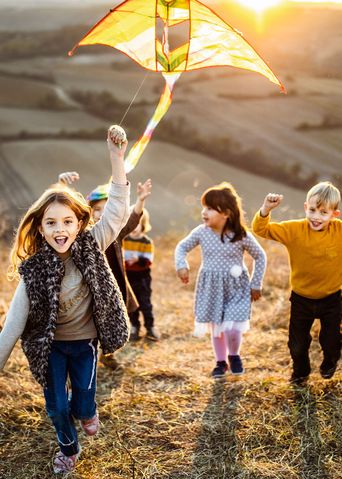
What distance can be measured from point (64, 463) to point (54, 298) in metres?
0.85

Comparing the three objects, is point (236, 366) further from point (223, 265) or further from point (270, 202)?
point (270, 202)

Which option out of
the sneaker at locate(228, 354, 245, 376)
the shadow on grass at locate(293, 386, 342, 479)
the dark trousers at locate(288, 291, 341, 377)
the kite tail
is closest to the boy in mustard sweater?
the dark trousers at locate(288, 291, 341, 377)

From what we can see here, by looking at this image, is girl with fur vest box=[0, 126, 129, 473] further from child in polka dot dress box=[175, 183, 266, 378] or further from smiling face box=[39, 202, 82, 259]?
child in polka dot dress box=[175, 183, 266, 378]

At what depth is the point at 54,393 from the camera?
2633mm

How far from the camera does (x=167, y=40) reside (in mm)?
3359

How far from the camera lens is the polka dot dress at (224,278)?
12.1 ft

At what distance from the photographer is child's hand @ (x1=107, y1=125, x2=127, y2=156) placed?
103 inches

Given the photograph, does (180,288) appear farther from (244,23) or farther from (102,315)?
(244,23)

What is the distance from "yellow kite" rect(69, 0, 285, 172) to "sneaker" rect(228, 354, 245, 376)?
1.53 metres

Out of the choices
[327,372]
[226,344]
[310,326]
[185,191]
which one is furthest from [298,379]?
[185,191]

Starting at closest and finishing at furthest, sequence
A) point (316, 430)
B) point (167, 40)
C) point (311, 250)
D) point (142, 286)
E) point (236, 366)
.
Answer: point (316, 430)
point (311, 250)
point (167, 40)
point (236, 366)
point (142, 286)

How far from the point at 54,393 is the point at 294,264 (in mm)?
1580

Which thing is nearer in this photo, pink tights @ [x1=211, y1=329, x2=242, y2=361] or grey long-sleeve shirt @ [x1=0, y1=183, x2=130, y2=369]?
grey long-sleeve shirt @ [x1=0, y1=183, x2=130, y2=369]

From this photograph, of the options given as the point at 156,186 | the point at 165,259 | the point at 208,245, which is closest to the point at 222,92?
the point at 156,186
